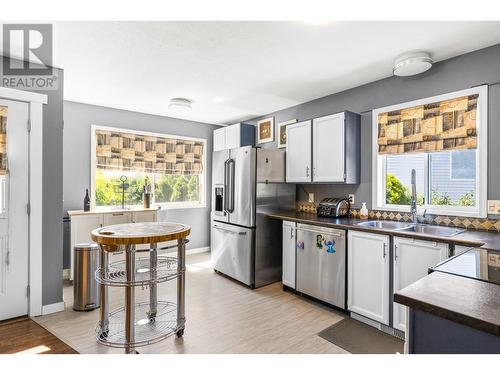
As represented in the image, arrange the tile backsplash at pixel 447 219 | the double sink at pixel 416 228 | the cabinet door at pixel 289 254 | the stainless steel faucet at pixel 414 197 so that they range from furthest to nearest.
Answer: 1. the cabinet door at pixel 289 254
2. the stainless steel faucet at pixel 414 197
3. the tile backsplash at pixel 447 219
4. the double sink at pixel 416 228

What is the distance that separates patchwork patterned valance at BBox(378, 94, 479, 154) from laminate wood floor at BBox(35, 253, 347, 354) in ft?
6.32

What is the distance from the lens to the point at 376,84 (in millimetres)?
3268

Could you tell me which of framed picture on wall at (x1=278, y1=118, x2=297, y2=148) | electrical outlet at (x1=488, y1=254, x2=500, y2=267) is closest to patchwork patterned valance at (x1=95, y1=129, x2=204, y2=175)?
framed picture on wall at (x1=278, y1=118, x2=297, y2=148)

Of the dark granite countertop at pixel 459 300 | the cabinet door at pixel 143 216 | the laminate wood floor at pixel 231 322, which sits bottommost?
the laminate wood floor at pixel 231 322

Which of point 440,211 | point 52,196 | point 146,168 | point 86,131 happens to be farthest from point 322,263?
point 86,131

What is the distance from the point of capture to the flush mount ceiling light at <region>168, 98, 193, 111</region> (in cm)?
399

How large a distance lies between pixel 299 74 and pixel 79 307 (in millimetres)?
3366

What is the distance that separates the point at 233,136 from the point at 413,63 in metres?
2.93

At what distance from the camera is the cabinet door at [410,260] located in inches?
86.6

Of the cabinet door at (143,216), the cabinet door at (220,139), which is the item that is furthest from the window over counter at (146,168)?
the cabinet door at (143,216)

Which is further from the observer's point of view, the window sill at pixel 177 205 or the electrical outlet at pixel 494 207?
the window sill at pixel 177 205

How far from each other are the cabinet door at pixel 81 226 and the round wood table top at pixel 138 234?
64.9 inches

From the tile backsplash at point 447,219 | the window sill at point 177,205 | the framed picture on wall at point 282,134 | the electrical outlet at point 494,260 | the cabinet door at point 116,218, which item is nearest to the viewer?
the electrical outlet at point 494,260

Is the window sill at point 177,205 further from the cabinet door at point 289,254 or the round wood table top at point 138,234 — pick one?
the round wood table top at point 138,234
